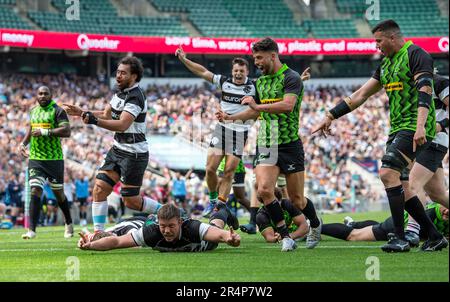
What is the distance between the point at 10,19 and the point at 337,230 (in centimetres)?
3009

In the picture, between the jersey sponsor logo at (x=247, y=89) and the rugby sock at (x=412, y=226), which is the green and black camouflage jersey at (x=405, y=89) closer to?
the rugby sock at (x=412, y=226)

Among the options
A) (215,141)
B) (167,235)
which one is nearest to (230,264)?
(167,235)

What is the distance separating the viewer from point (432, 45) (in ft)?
145

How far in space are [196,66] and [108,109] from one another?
85.1 inches

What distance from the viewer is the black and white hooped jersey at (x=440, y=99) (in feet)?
35.6

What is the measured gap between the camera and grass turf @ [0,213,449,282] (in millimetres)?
7379

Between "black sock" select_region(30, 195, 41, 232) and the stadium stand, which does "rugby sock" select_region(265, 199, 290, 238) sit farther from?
the stadium stand

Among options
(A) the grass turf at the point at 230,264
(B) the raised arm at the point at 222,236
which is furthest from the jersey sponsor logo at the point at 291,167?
(B) the raised arm at the point at 222,236

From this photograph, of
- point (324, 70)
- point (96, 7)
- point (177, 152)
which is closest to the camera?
point (177, 152)

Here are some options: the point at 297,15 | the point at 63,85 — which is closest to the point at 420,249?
the point at 63,85

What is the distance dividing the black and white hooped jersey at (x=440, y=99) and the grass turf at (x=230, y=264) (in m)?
1.57

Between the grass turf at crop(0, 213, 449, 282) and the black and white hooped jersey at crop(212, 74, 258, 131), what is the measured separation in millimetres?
3519

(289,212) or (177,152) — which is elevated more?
(289,212)

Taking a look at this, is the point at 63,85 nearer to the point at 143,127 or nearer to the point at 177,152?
the point at 177,152
